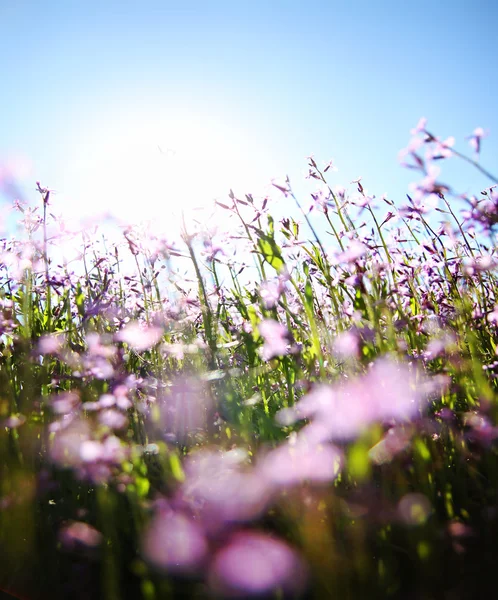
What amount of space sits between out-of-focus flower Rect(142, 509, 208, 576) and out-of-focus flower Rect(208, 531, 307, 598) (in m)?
0.06

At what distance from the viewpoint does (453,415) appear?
4.76 feet

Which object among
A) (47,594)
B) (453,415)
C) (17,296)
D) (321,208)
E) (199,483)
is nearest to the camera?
(199,483)

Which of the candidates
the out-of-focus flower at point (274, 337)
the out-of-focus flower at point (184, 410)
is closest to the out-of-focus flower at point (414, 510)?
the out-of-focus flower at point (274, 337)

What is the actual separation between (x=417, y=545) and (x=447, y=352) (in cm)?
100

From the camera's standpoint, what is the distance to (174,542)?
39.3 inches

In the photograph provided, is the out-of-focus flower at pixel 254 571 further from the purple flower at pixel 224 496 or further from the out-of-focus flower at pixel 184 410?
the out-of-focus flower at pixel 184 410

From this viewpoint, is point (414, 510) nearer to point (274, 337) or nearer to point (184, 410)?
point (274, 337)

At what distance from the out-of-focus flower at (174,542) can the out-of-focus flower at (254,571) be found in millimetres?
60

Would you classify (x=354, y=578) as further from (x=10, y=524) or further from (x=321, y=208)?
(x=321, y=208)

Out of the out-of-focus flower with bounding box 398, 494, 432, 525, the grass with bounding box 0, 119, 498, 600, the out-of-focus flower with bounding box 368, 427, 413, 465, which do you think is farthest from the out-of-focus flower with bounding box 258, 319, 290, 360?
the out-of-focus flower with bounding box 398, 494, 432, 525

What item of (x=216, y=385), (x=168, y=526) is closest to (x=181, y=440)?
(x=216, y=385)

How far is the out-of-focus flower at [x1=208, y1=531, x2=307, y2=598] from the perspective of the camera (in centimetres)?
93

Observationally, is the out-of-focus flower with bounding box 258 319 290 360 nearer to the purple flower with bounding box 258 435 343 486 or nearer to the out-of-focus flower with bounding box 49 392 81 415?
the purple flower with bounding box 258 435 343 486

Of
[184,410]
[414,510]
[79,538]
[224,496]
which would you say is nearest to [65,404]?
[79,538]
